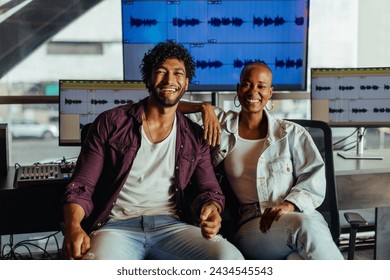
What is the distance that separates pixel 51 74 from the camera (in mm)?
3260

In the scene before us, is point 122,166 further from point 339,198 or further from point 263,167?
point 339,198

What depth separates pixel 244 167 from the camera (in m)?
2.10

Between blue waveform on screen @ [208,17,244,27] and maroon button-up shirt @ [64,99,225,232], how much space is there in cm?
128

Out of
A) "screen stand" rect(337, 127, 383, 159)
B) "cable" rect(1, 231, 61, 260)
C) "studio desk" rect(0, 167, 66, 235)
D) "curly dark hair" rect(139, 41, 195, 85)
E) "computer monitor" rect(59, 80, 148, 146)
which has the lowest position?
"cable" rect(1, 231, 61, 260)

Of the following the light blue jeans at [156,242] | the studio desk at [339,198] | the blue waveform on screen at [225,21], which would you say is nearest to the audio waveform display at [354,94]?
the studio desk at [339,198]

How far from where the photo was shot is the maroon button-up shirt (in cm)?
193

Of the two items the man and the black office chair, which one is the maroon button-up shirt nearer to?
the man

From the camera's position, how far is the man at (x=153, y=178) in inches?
75.0

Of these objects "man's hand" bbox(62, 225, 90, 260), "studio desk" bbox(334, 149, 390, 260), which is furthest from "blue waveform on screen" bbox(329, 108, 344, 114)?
"man's hand" bbox(62, 225, 90, 260)

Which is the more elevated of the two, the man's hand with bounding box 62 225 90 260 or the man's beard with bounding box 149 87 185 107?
the man's beard with bounding box 149 87 185 107

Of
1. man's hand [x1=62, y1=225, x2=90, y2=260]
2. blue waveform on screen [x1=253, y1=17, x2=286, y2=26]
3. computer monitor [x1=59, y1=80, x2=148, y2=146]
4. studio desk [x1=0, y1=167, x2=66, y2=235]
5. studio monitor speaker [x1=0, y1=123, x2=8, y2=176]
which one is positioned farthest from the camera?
blue waveform on screen [x1=253, y1=17, x2=286, y2=26]

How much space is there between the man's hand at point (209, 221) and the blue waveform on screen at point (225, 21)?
5.04 feet

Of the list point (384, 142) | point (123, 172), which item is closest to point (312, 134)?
point (123, 172)

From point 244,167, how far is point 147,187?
0.35 m
